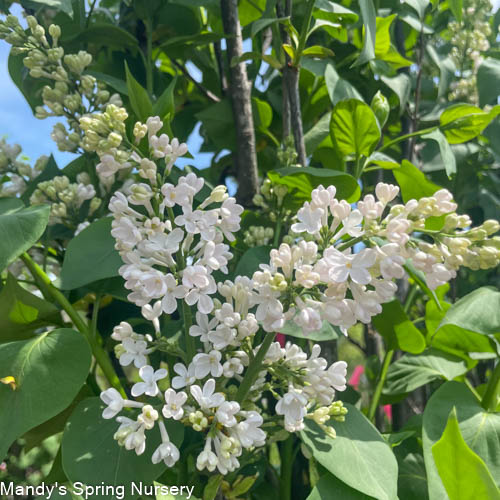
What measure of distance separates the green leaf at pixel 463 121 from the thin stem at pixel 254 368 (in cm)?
48

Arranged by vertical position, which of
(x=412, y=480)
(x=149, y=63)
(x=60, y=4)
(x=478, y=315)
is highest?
(x=60, y=4)

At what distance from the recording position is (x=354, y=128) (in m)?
0.69

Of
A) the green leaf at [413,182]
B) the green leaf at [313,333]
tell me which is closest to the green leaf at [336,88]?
the green leaf at [413,182]

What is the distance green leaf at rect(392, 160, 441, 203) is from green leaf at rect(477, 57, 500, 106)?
0.22 meters

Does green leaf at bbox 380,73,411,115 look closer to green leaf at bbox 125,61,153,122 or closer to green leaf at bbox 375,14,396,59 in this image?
green leaf at bbox 375,14,396,59

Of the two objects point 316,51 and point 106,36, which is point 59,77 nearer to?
point 106,36

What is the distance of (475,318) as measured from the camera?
1.96 feet

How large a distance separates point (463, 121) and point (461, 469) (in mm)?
490

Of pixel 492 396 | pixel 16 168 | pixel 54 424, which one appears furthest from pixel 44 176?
pixel 492 396

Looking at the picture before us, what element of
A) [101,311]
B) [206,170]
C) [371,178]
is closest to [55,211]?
[101,311]

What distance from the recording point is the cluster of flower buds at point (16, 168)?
77cm

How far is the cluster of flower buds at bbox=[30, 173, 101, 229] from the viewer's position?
667 mm

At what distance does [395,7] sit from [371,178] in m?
0.28

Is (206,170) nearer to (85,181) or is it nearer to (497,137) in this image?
(85,181)
